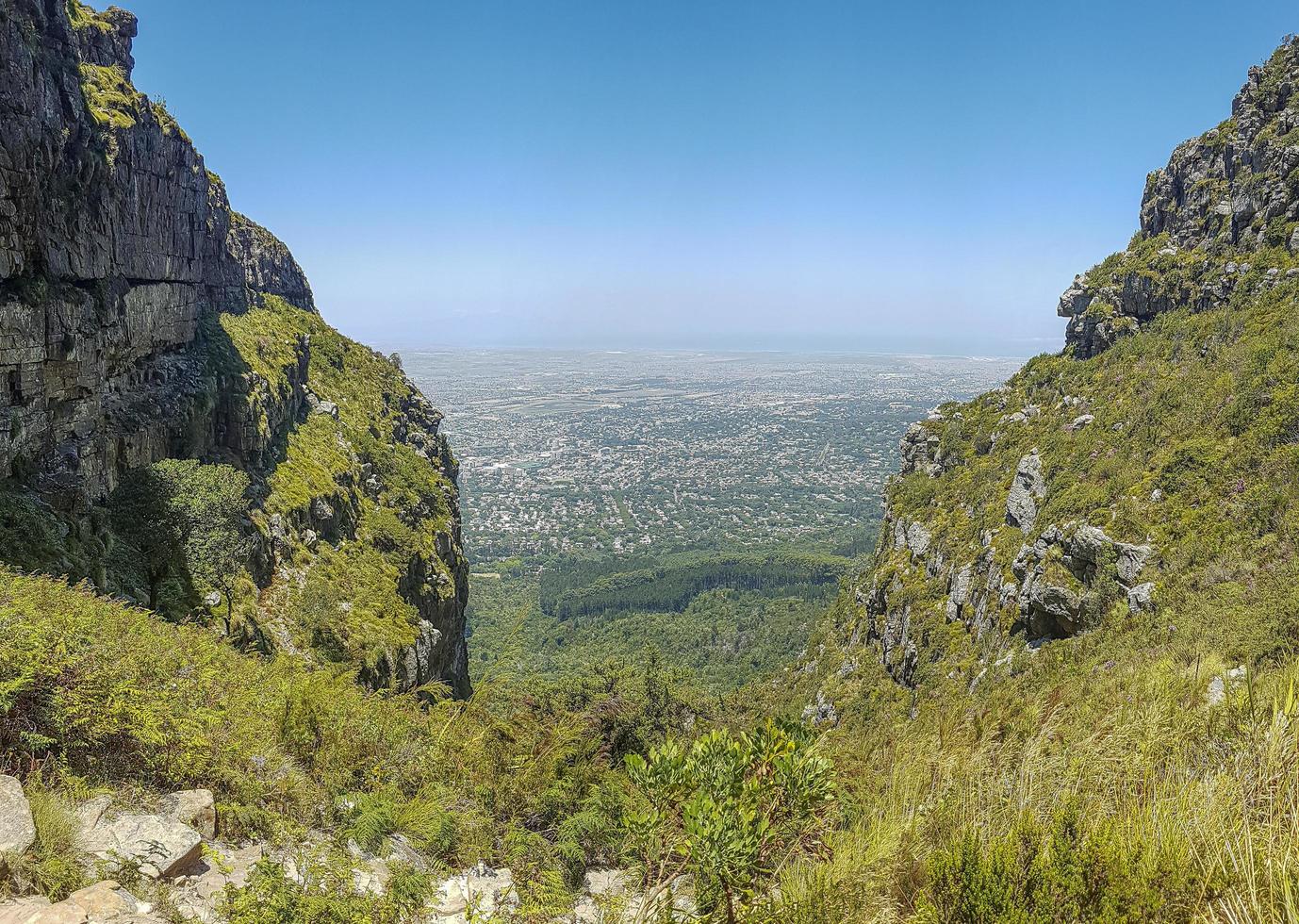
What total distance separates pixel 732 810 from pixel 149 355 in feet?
95.2

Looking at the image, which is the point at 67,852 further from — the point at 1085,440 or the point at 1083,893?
the point at 1085,440

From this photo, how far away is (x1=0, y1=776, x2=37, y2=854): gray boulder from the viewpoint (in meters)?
3.73

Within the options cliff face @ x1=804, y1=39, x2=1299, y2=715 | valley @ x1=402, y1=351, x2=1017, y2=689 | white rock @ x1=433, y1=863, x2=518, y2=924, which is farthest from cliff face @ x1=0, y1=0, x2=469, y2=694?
cliff face @ x1=804, y1=39, x2=1299, y2=715

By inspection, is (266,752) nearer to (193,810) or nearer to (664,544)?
(193,810)

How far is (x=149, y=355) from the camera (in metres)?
23.4

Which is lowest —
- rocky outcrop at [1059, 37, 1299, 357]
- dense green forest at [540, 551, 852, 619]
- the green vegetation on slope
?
dense green forest at [540, 551, 852, 619]

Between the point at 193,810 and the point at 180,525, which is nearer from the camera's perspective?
the point at 193,810

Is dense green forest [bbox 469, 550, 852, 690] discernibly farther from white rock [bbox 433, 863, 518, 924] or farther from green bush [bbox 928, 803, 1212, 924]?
green bush [bbox 928, 803, 1212, 924]

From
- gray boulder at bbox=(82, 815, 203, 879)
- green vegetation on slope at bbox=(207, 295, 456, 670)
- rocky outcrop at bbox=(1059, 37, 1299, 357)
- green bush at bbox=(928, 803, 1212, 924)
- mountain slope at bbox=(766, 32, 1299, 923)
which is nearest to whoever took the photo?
green bush at bbox=(928, 803, 1212, 924)

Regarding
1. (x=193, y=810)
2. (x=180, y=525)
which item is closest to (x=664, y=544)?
(x=180, y=525)

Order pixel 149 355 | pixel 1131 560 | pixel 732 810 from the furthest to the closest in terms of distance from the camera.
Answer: pixel 149 355
pixel 1131 560
pixel 732 810

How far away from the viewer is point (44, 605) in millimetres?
6930

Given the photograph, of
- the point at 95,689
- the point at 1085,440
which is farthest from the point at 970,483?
the point at 95,689

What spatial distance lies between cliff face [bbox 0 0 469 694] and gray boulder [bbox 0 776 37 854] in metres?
14.5
